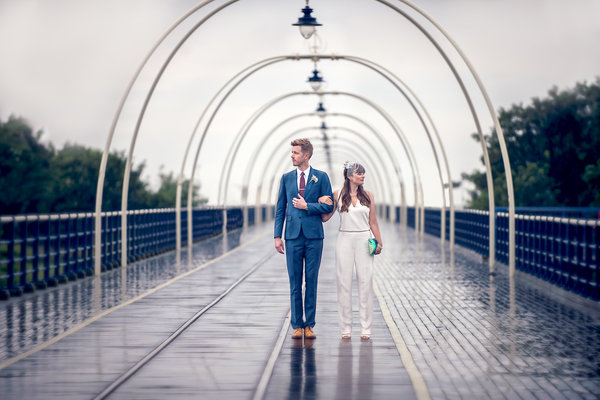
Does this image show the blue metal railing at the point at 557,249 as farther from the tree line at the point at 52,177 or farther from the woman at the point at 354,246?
the tree line at the point at 52,177

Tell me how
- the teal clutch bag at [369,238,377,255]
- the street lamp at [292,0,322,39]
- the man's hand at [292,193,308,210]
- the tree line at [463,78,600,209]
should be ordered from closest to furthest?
the man's hand at [292,193,308,210] < the teal clutch bag at [369,238,377,255] < the street lamp at [292,0,322,39] < the tree line at [463,78,600,209]

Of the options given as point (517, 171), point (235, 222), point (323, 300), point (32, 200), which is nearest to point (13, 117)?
point (32, 200)

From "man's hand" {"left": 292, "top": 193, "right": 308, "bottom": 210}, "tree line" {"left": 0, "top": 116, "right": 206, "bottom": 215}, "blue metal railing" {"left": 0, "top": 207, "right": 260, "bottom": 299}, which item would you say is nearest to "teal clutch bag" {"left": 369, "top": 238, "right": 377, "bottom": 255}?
"man's hand" {"left": 292, "top": 193, "right": 308, "bottom": 210}

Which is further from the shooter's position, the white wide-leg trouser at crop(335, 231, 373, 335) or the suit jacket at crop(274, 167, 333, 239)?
the white wide-leg trouser at crop(335, 231, 373, 335)

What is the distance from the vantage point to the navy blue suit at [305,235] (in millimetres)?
9289

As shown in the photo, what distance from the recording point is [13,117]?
98312 millimetres

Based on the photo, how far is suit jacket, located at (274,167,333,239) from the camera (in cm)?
928

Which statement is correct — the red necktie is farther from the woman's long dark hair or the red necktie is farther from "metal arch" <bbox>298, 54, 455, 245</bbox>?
"metal arch" <bbox>298, 54, 455, 245</bbox>

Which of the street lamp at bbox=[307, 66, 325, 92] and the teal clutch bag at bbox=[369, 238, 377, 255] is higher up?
the street lamp at bbox=[307, 66, 325, 92]

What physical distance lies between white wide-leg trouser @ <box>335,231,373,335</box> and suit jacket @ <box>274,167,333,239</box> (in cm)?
31

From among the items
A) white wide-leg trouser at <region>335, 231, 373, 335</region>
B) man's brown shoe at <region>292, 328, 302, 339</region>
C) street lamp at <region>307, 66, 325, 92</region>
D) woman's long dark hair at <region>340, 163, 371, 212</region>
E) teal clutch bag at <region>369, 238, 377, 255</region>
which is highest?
street lamp at <region>307, 66, 325, 92</region>

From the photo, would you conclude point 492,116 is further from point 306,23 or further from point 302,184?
point 302,184

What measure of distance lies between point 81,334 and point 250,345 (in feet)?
6.70

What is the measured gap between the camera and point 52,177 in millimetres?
98562
